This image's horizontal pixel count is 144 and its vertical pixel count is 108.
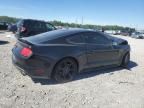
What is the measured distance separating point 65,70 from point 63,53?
1.78 feet

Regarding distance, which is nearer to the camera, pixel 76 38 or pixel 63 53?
pixel 63 53

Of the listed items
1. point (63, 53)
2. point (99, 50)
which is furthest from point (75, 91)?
point (99, 50)

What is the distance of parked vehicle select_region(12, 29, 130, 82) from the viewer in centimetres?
502

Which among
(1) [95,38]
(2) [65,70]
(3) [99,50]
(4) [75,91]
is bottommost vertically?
(4) [75,91]

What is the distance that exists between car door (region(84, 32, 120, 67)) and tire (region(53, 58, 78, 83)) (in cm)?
59

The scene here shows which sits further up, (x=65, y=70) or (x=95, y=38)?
(x=95, y=38)

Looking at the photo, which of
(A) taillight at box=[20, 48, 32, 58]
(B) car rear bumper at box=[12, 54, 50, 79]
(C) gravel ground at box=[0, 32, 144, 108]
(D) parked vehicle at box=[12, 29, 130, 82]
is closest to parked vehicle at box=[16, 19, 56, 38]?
(C) gravel ground at box=[0, 32, 144, 108]

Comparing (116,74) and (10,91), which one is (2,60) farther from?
(116,74)

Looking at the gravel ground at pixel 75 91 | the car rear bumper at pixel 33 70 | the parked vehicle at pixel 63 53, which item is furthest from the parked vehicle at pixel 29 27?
the car rear bumper at pixel 33 70

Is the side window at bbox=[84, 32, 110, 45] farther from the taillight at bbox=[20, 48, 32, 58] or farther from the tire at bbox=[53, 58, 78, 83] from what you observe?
the taillight at bbox=[20, 48, 32, 58]

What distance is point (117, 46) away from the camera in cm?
709

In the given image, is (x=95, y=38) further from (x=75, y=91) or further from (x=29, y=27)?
(x=29, y=27)

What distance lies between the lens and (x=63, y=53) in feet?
17.5

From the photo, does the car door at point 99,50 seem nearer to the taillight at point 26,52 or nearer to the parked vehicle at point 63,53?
the parked vehicle at point 63,53
